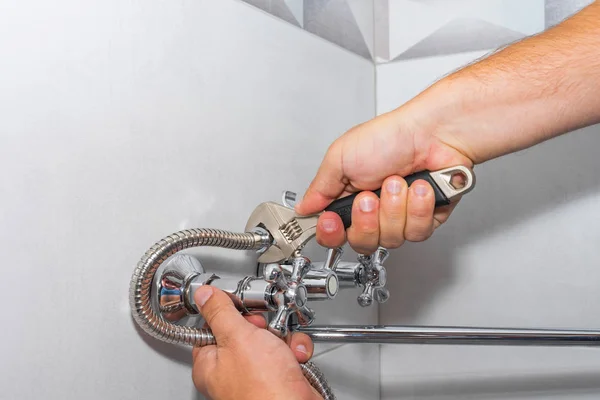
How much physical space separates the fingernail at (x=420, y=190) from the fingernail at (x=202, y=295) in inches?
8.5

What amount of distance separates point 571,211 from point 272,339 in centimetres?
54

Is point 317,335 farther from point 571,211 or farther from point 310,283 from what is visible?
point 571,211

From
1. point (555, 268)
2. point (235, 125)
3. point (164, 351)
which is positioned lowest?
point (164, 351)

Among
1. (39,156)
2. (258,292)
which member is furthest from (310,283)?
(39,156)

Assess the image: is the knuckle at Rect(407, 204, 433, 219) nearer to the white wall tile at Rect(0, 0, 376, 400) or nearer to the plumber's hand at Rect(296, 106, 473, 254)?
the plumber's hand at Rect(296, 106, 473, 254)

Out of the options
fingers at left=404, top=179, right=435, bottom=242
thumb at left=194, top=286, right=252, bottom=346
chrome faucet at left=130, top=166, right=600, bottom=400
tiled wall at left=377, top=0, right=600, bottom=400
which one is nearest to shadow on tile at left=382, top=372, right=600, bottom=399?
tiled wall at left=377, top=0, right=600, bottom=400

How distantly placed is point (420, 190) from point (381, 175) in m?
0.07

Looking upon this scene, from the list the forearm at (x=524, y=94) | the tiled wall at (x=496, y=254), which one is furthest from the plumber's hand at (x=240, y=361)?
the tiled wall at (x=496, y=254)

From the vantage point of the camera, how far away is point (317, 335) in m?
0.60

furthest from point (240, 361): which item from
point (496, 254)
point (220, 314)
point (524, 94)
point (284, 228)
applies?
point (496, 254)

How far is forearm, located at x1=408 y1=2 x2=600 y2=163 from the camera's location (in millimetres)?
572

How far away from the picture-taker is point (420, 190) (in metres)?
0.56

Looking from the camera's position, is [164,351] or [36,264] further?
[164,351]

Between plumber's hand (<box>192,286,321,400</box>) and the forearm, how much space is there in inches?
10.7
